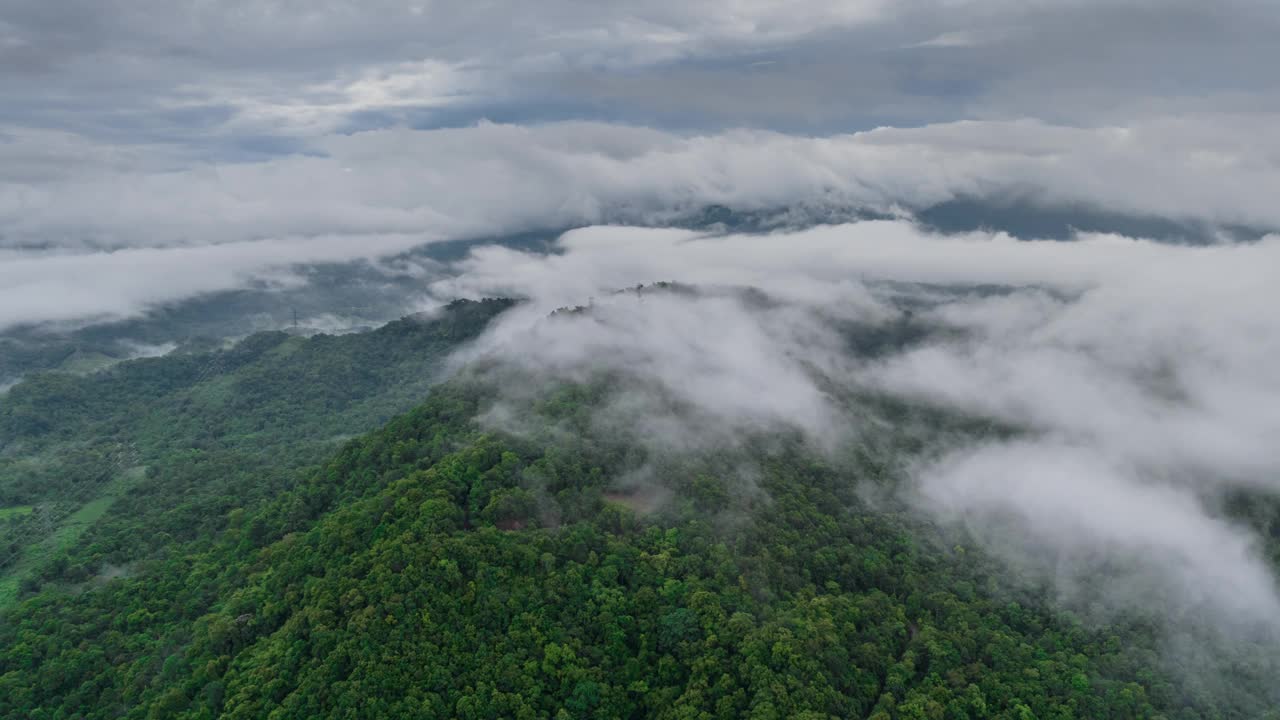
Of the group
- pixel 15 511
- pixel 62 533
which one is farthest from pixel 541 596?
pixel 15 511

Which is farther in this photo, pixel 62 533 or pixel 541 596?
pixel 62 533

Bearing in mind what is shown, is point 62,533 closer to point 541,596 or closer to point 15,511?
point 15,511

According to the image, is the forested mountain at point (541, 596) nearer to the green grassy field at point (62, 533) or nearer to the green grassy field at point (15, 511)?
the green grassy field at point (62, 533)

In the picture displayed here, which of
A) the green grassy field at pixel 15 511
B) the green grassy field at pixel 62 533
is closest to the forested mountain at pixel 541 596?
the green grassy field at pixel 62 533

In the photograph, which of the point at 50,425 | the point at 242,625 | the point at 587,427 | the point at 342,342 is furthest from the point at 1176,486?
the point at 50,425

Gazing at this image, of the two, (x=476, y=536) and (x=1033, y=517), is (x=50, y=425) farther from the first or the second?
(x=1033, y=517)

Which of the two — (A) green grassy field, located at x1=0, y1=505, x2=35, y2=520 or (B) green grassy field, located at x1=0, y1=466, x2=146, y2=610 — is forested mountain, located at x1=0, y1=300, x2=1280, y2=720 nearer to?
(B) green grassy field, located at x1=0, y1=466, x2=146, y2=610

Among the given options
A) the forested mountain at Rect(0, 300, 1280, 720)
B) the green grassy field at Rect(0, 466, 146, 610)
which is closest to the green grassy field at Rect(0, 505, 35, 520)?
the green grassy field at Rect(0, 466, 146, 610)

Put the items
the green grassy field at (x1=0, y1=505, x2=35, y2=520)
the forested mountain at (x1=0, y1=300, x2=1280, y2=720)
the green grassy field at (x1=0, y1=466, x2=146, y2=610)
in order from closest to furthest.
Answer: the forested mountain at (x1=0, y1=300, x2=1280, y2=720), the green grassy field at (x1=0, y1=466, x2=146, y2=610), the green grassy field at (x1=0, y1=505, x2=35, y2=520)

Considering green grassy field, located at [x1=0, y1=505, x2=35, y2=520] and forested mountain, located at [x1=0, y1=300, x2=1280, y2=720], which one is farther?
green grassy field, located at [x1=0, y1=505, x2=35, y2=520]
